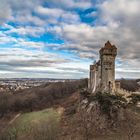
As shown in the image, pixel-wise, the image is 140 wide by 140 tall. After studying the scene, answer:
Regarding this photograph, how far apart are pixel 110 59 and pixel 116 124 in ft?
55.2

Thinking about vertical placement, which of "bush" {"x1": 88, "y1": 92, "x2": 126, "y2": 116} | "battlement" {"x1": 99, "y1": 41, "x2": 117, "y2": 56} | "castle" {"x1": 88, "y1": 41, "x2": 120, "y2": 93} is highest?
"battlement" {"x1": 99, "y1": 41, "x2": 117, "y2": 56}

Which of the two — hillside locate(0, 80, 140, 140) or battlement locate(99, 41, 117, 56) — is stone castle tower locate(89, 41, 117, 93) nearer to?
battlement locate(99, 41, 117, 56)

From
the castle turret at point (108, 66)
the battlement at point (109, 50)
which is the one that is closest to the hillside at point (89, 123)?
the castle turret at point (108, 66)

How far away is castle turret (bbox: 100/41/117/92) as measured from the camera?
59.5 m

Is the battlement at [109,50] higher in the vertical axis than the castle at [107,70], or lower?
higher

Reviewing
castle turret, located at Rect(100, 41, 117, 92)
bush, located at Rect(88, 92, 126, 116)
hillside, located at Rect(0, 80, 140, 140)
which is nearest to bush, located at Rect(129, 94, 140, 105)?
hillside, located at Rect(0, 80, 140, 140)

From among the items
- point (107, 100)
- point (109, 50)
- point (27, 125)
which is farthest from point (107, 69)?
point (27, 125)

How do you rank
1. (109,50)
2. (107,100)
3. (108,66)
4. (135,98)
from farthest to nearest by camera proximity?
1. (109,50)
2. (108,66)
3. (135,98)
4. (107,100)

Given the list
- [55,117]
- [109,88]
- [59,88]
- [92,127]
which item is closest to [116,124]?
[92,127]

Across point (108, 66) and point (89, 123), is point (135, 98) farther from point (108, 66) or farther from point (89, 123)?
point (89, 123)

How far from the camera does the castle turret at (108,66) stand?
5947 centimetres

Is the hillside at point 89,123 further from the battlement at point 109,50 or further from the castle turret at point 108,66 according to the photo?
the battlement at point 109,50

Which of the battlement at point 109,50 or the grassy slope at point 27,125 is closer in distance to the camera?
the grassy slope at point 27,125

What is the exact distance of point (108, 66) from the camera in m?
60.3
